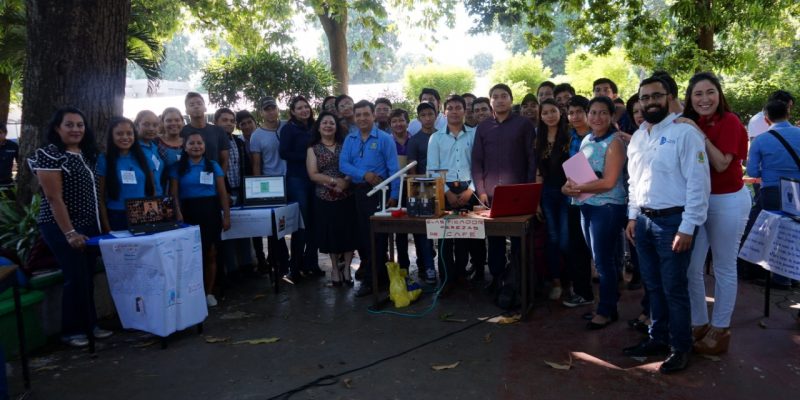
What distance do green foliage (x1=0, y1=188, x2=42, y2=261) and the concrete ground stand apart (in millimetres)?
1019

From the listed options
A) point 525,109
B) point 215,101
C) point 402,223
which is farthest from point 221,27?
point 402,223

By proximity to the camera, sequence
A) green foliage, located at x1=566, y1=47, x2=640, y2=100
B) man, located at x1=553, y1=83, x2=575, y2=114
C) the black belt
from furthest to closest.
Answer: green foliage, located at x1=566, y1=47, x2=640, y2=100 → man, located at x1=553, y1=83, x2=575, y2=114 → the black belt

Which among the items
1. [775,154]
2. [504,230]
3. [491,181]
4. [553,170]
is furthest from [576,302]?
[775,154]

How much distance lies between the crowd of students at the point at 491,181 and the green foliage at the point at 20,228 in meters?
0.83

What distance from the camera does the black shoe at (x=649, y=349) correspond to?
3959 mm

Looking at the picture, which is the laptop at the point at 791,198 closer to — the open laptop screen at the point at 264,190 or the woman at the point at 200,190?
the open laptop screen at the point at 264,190

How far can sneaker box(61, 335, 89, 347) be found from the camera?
4527 mm

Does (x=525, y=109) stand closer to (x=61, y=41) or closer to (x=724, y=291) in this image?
(x=724, y=291)

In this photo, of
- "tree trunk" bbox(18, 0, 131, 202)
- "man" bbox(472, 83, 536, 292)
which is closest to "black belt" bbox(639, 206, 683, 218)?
"man" bbox(472, 83, 536, 292)

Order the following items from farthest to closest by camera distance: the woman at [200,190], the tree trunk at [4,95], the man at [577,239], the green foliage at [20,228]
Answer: the tree trunk at [4,95], the woman at [200,190], the green foliage at [20,228], the man at [577,239]

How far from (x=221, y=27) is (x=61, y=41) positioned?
989 centimetres

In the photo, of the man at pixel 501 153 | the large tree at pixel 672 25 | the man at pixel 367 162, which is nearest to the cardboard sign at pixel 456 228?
the man at pixel 501 153

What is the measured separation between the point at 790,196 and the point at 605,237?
1.49 metres

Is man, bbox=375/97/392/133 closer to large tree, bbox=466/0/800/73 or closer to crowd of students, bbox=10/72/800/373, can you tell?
crowd of students, bbox=10/72/800/373
